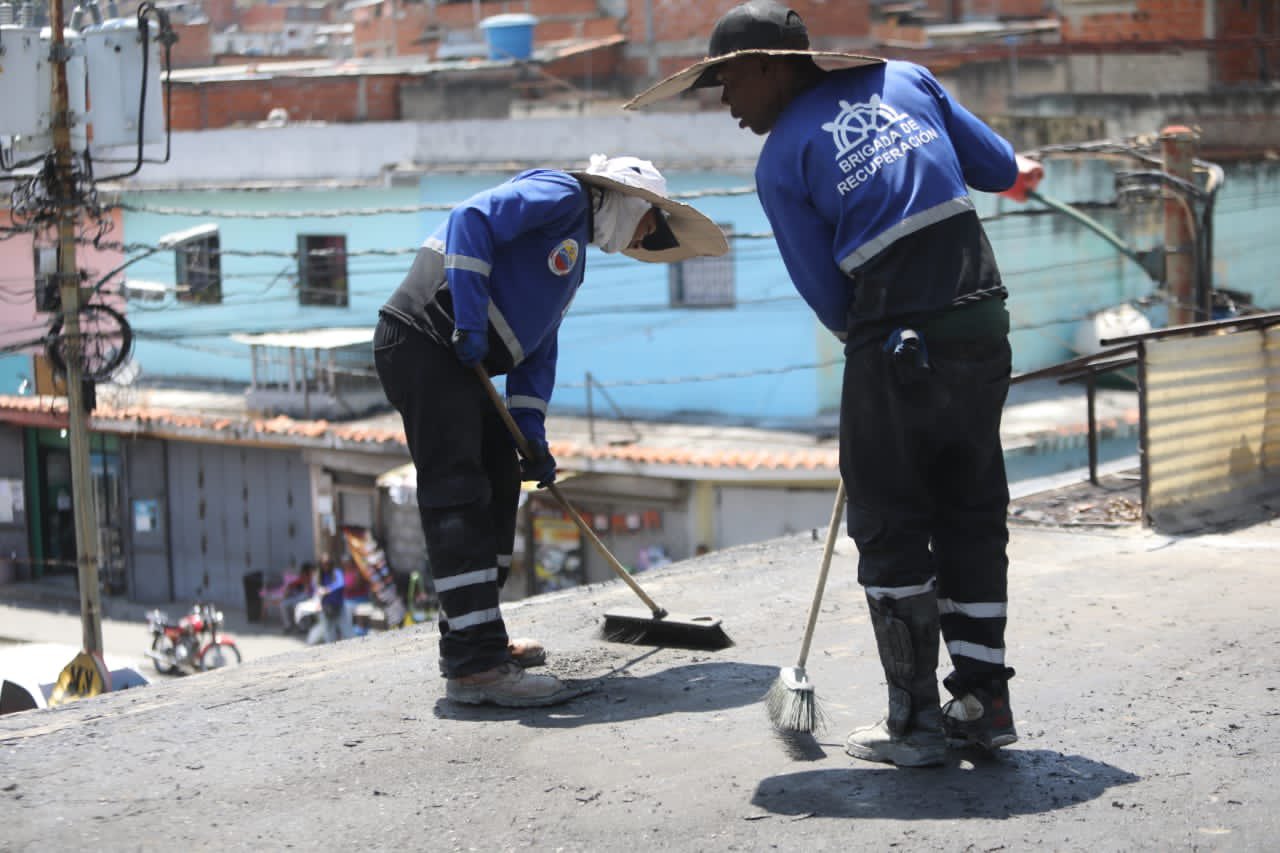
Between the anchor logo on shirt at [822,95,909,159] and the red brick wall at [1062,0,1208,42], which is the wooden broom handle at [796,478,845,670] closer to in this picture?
the anchor logo on shirt at [822,95,909,159]

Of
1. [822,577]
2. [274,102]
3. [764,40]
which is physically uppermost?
[274,102]

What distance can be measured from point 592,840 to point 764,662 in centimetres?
159

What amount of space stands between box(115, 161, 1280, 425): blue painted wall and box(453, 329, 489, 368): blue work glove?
15.8 metres

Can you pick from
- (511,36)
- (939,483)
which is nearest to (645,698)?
(939,483)

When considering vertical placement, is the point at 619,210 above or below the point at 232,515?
above

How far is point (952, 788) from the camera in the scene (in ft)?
11.6

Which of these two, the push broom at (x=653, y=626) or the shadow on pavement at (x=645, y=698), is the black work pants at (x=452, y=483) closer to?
the shadow on pavement at (x=645, y=698)

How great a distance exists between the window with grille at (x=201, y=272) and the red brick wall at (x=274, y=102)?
8.41 feet

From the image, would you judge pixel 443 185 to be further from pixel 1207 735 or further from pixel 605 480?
pixel 1207 735


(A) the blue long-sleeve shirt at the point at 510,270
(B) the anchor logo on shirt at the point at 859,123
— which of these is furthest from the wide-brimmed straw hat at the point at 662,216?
(B) the anchor logo on shirt at the point at 859,123

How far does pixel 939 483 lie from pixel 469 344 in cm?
142

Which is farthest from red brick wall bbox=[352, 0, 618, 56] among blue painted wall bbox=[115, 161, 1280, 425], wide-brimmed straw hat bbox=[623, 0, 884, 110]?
wide-brimmed straw hat bbox=[623, 0, 884, 110]

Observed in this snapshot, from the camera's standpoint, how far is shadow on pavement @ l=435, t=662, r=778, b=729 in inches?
169

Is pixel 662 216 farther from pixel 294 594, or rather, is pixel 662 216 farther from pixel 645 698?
pixel 294 594
